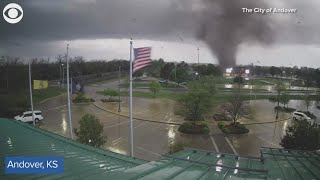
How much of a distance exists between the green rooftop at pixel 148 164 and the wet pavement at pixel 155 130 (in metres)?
6.17

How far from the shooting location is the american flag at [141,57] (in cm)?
1028

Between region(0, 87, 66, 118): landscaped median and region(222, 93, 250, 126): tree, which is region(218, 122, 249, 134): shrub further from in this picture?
region(0, 87, 66, 118): landscaped median

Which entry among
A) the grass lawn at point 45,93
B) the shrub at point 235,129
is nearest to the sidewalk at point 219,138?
the shrub at point 235,129

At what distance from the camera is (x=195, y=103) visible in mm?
Answer: 20078

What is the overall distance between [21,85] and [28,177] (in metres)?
11.8

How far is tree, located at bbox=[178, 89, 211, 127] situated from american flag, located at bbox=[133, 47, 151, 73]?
9.60 meters

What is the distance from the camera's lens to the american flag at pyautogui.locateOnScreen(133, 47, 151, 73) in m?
10.3

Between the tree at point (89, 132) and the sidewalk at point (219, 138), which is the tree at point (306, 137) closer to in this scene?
the sidewalk at point (219, 138)

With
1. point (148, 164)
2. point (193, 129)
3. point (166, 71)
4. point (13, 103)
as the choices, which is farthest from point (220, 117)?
point (166, 71)

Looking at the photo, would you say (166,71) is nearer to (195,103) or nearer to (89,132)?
(195,103)

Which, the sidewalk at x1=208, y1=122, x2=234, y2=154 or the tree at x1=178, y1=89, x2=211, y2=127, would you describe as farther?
the tree at x1=178, y1=89, x2=211, y2=127

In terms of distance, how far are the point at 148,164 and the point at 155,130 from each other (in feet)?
43.2

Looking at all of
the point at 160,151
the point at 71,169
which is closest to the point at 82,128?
the point at 160,151

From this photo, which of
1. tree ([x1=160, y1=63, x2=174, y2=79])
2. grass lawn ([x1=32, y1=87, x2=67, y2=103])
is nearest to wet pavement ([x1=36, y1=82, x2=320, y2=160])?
grass lawn ([x1=32, y1=87, x2=67, y2=103])
